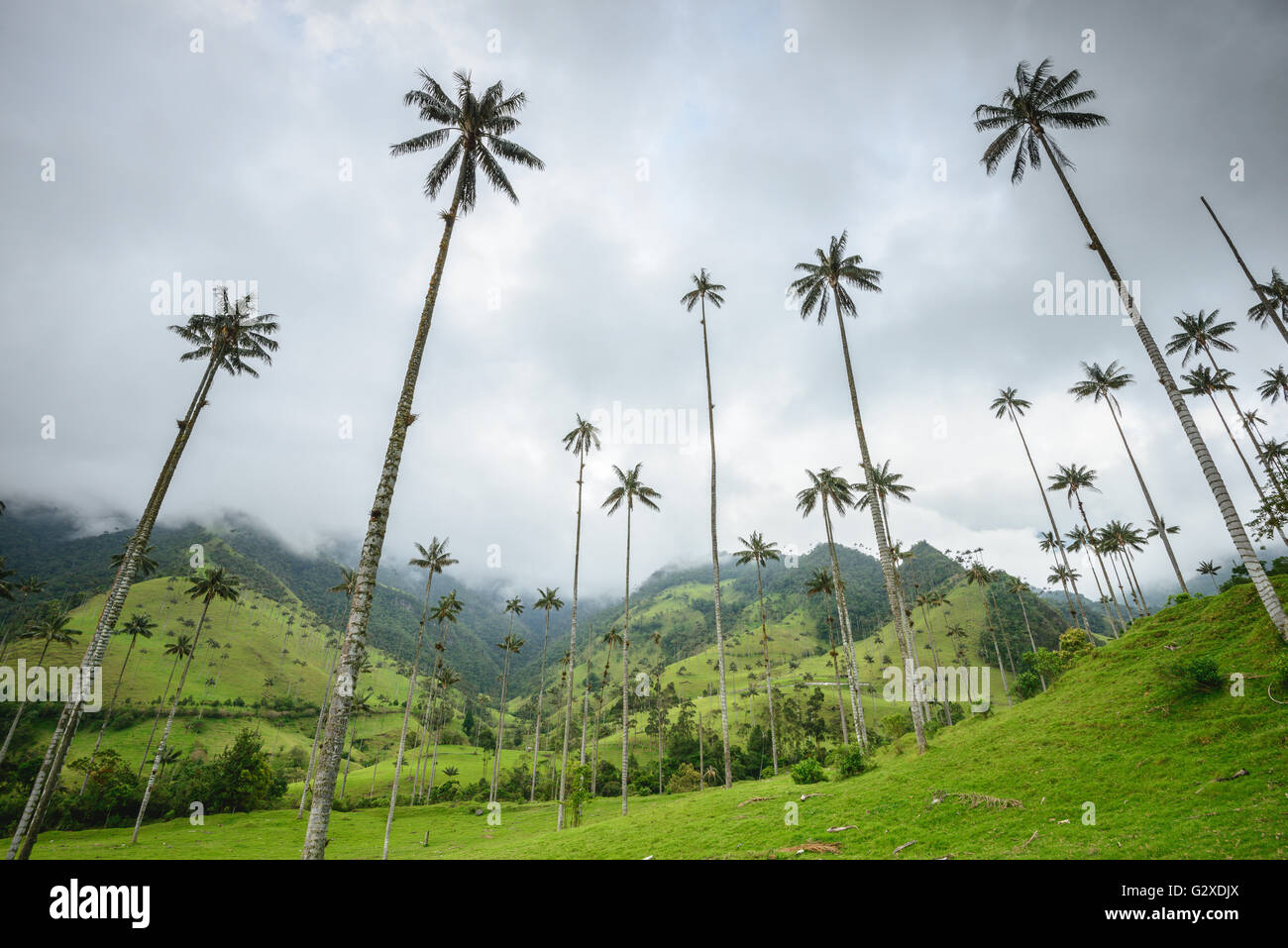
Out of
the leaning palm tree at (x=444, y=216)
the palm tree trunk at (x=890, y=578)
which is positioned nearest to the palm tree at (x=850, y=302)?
the palm tree trunk at (x=890, y=578)

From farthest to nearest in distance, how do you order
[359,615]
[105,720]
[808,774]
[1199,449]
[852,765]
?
[105,720] → [808,774] → [852,765] → [1199,449] → [359,615]

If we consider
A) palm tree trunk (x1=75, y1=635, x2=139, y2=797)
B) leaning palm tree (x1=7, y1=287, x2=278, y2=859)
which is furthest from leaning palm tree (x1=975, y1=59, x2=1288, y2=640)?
palm tree trunk (x1=75, y1=635, x2=139, y2=797)

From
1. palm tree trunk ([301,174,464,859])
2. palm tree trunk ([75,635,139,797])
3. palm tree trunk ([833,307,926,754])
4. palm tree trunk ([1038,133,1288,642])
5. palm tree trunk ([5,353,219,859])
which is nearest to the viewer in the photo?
palm tree trunk ([301,174,464,859])

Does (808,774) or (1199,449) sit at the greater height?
(1199,449)

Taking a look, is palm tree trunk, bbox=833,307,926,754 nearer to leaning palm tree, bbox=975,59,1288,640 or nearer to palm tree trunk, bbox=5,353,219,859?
leaning palm tree, bbox=975,59,1288,640

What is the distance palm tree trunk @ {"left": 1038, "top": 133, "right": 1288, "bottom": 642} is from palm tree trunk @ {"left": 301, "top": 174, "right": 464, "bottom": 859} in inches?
1104

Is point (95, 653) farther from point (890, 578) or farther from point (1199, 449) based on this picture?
point (1199, 449)

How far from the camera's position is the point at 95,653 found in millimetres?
21594

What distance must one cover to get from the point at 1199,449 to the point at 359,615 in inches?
1181

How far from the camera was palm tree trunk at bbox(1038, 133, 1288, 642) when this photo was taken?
17234 mm

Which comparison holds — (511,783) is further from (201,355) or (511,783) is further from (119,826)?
(201,355)

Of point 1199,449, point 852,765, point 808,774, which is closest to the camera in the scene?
point 1199,449

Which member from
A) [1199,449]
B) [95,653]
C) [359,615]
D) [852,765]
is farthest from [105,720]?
[1199,449]
